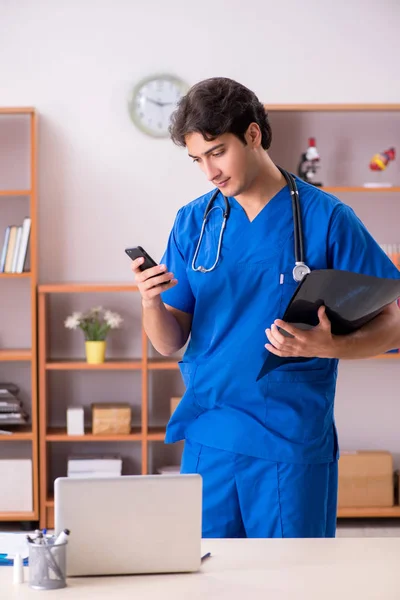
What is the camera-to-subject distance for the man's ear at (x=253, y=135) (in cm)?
185

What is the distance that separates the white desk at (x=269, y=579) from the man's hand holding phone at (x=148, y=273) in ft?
1.75

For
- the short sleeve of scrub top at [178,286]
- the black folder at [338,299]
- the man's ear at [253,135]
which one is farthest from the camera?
the short sleeve of scrub top at [178,286]

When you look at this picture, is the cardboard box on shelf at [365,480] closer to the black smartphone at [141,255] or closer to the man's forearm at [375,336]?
the man's forearm at [375,336]

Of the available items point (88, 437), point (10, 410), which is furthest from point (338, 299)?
point (10, 410)

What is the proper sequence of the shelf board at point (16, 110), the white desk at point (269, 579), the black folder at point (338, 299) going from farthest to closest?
the shelf board at point (16, 110) < the black folder at point (338, 299) < the white desk at point (269, 579)

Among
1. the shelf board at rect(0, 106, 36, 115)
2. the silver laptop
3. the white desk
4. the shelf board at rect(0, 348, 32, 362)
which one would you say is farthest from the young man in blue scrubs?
the shelf board at rect(0, 106, 36, 115)

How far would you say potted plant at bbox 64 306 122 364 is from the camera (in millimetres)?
4039

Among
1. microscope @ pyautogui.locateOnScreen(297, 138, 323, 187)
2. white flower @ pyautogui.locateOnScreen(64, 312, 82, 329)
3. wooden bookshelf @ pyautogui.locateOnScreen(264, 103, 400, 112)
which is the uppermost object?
wooden bookshelf @ pyautogui.locateOnScreen(264, 103, 400, 112)

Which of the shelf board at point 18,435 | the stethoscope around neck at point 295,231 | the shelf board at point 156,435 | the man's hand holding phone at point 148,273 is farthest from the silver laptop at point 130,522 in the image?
the shelf board at point 18,435

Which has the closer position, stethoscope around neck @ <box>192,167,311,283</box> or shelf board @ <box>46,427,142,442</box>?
stethoscope around neck @ <box>192,167,311,283</box>

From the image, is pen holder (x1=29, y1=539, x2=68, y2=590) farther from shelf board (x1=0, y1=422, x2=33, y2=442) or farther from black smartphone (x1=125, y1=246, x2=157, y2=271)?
shelf board (x1=0, y1=422, x2=33, y2=442)

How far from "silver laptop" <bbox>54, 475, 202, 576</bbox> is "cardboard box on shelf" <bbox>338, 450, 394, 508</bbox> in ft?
8.87

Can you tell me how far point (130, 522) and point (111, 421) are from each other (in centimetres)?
264

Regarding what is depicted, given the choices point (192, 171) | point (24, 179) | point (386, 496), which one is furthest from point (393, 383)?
point (24, 179)
